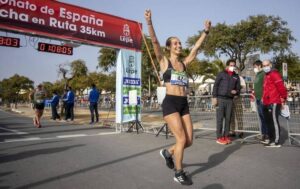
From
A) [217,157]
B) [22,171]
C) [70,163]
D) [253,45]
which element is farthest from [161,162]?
[253,45]

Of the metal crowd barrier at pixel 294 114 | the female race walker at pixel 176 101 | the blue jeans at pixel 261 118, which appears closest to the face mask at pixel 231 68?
the blue jeans at pixel 261 118

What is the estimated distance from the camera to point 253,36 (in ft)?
111

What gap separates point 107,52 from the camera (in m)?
43.8

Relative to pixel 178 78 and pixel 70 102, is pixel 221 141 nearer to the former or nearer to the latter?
pixel 178 78

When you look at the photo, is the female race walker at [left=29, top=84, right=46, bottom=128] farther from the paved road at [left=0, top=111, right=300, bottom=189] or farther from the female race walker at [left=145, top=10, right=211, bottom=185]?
the female race walker at [left=145, top=10, right=211, bottom=185]

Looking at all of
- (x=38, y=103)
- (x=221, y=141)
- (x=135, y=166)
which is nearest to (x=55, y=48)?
(x=38, y=103)

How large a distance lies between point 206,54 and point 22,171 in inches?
1288

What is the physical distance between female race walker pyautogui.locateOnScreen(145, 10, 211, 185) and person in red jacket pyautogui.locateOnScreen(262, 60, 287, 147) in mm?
3271

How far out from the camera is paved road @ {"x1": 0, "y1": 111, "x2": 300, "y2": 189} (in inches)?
162

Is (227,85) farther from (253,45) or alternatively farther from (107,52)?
(107,52)

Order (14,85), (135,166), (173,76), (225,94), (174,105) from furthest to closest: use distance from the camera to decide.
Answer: (14,85)
(225,94)
(135,166)
(173,76)
(174,105)

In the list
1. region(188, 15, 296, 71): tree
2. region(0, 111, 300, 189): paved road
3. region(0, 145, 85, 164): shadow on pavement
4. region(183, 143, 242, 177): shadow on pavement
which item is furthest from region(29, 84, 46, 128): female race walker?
region(188, 15, 296, 71): tree

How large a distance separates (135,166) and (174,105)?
146 cm

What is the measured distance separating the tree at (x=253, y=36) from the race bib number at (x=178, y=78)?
30229 mm
